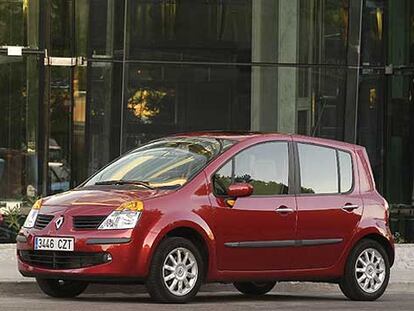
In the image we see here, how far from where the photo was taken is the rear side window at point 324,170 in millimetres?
12133

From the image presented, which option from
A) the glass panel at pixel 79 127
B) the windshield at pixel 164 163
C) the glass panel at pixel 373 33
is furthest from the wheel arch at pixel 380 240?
the glass panel at pixel 373 33

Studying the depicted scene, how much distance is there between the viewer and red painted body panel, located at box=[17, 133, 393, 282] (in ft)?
34.9

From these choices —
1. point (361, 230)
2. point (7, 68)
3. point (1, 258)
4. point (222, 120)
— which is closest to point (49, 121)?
A: point (7, 68)

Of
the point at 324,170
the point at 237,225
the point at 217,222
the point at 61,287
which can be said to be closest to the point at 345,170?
the point at 324,170

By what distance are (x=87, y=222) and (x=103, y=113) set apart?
10.4 meters

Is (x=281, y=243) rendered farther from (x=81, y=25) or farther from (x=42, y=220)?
(x=81, y=25)

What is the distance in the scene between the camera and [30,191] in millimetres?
20812

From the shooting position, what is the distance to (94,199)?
10922 mm

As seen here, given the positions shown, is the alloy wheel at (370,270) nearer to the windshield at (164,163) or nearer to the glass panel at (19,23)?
the windshield at (164,163)

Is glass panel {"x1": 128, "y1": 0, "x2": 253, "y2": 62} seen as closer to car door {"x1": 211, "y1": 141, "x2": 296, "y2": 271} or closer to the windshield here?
the windshield

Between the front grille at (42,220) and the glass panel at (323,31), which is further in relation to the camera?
the glass panel at (323,31)

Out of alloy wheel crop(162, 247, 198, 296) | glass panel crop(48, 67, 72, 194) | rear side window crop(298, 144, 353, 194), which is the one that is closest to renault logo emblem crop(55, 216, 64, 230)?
alloy wheel crop(162, 247, 198, 296)

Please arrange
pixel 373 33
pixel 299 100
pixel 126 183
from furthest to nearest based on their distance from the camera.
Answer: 1. pixel 373 33
2. pixel 299 100
3. pixel 126 183

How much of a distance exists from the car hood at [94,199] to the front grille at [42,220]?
0.06m
